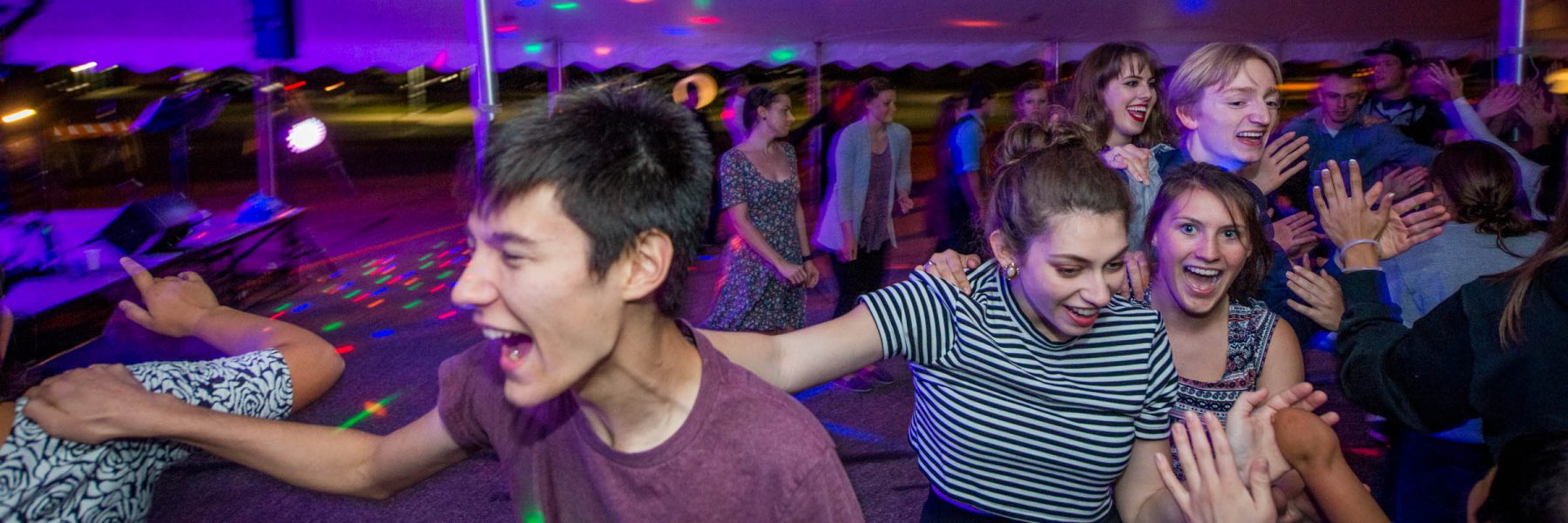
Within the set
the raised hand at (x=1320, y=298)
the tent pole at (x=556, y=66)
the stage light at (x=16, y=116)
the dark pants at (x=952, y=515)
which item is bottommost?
the dark pants at (x=952, y=515)

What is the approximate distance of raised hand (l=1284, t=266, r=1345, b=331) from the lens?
7.18 feet

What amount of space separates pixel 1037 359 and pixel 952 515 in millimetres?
325

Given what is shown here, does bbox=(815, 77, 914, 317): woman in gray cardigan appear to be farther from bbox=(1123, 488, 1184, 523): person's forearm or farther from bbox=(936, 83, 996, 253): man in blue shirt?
bbox=(1123, 488, 1184, 523): person's forearm

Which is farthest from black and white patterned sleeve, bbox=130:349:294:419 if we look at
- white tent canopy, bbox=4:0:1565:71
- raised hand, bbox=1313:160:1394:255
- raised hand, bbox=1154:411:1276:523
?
white tent canopy, bbox=4:0:1565:71

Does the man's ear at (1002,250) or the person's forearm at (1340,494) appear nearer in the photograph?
the person's forearm at (1340,494)

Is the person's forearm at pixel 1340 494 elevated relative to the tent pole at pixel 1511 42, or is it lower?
lower

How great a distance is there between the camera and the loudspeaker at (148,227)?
6.20 meters

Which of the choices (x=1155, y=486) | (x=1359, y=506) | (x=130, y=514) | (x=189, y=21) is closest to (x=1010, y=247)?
(x=1155, y=486)

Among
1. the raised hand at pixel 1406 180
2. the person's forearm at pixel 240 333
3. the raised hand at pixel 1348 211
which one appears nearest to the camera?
the person's forearm at pixel 240 333

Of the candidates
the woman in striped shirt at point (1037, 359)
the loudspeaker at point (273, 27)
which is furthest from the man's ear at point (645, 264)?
the loudspeaker at point (273, 27)

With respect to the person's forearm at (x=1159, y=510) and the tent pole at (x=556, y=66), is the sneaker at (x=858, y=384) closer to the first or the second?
the person's forearm at (x=1159, y=510)

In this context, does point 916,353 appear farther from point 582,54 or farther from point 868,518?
point 582,54

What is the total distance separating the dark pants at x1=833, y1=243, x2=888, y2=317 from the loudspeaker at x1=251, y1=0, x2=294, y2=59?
105 inches

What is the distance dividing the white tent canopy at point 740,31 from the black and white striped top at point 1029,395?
5.73 metres
